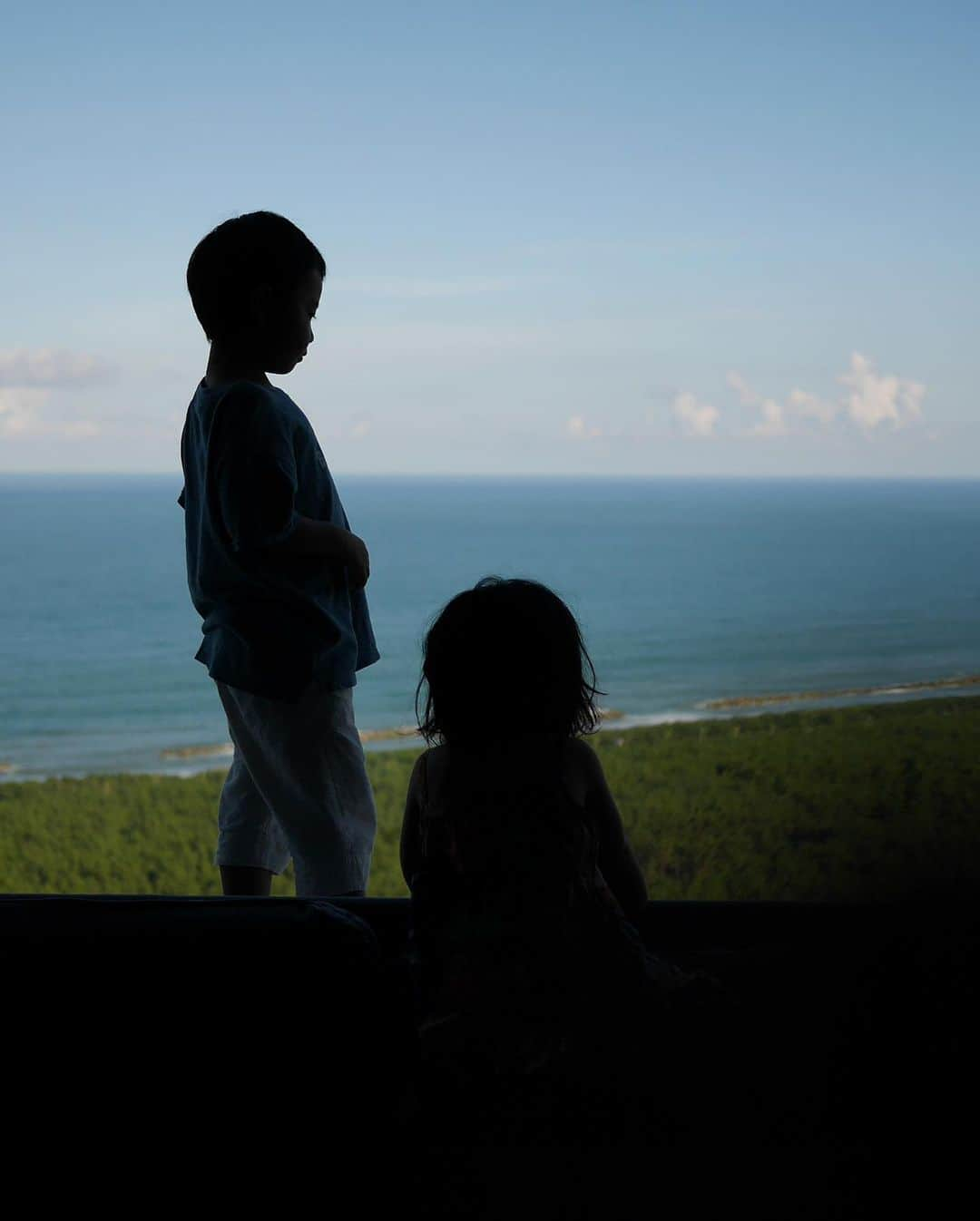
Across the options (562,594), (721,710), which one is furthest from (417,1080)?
(721,710)

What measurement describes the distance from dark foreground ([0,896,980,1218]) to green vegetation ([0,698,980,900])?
2542 mm

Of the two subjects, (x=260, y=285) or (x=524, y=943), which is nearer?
(x=524, y=943)

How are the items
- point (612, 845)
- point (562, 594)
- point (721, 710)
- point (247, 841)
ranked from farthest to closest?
point (721, 710) < point (247, 841) < point (562, 594) < point (612, 845)

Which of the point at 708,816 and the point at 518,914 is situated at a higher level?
the point at 518,914

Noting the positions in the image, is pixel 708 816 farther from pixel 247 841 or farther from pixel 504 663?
pixel 504 663

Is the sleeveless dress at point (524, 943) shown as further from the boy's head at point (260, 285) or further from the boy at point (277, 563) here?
the boy's head at point (260, 285)

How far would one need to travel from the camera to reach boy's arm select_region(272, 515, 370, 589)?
160cm

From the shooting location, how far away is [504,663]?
1.31 m

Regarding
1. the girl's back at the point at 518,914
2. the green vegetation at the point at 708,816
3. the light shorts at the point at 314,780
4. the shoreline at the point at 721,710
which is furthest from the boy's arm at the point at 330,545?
the shoreline at the point at 721,710

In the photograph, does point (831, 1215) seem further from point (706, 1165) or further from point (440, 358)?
point (440, 358)

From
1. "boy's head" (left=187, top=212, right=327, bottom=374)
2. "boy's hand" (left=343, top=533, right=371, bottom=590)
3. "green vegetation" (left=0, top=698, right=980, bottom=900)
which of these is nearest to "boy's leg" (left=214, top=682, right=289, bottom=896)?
"boy's hand" (left=343, top=533, right=371, bottom=590)

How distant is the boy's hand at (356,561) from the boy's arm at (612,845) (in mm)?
450

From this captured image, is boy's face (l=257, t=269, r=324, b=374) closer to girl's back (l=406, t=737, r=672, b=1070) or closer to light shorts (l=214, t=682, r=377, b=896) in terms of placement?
light shorts (l=214, t=682, r=377, b=896)

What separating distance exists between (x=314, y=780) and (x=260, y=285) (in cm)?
65
